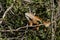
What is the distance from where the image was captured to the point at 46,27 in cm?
246

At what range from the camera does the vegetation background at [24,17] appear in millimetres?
2467

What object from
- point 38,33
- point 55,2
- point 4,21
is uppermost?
point 55,2

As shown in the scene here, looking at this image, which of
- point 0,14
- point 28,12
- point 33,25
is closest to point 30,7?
point 28,12

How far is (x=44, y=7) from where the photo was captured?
2.56m

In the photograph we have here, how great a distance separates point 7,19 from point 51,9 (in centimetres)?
60

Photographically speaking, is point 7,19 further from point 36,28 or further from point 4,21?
point 36,28

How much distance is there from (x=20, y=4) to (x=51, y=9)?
422mm

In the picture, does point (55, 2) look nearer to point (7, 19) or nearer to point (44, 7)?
point (44, 7)

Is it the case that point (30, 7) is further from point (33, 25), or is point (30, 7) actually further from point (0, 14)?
point (0, 14)

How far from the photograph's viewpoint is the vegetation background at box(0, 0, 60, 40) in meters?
2.47

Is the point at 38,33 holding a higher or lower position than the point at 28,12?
lower

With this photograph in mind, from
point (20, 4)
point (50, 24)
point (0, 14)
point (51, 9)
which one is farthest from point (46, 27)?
point (0, 14)

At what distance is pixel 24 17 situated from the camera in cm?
255

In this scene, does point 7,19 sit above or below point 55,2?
below
